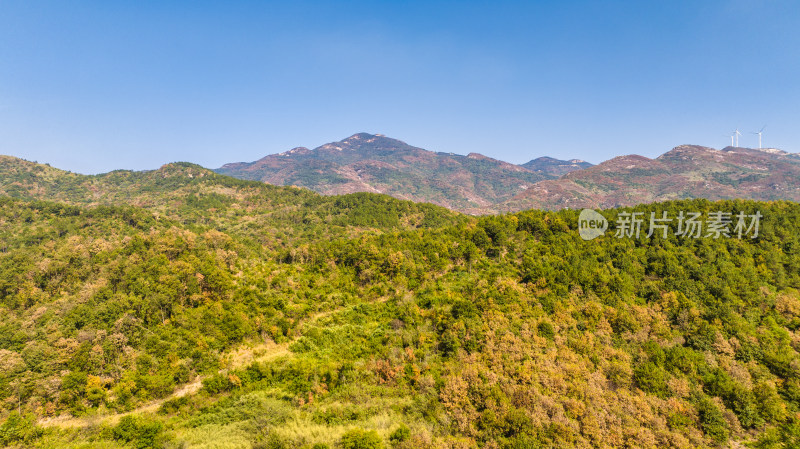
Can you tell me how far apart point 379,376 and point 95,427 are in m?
27.2

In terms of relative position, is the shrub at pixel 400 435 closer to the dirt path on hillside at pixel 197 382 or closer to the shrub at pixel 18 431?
the dirt path on hillside at pixel 197 382

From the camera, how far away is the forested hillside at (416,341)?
27281 mm

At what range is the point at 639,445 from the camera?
79.6ft

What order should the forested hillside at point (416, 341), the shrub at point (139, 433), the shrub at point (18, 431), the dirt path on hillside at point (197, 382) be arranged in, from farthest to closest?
the dirt path on hillside at point (197, 382)
the forested hillside at point (416, 341)
the shrub at point (139, 433)
the shrub at point (18, 431)

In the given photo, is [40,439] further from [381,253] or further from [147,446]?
[381,253]

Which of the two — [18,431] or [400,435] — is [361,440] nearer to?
[400,435]

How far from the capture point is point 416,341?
1741 inches

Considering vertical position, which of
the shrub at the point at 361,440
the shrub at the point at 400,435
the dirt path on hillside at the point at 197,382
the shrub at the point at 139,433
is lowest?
the dirt path on hillside at the point at 197,382

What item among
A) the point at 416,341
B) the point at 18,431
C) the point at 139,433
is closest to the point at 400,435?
the point at 416,341

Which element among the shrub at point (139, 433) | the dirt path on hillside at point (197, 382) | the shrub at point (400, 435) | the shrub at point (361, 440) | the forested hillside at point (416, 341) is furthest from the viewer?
the dirt path on hillside at point (197, 382)

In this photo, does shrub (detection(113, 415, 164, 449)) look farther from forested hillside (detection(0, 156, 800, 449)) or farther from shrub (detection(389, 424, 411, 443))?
shrub (detection(389, 424, 411, 443))

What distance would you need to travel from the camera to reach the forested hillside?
27.3 m

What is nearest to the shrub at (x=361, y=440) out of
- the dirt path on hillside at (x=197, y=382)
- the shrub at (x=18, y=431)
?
the dirt path on hillside at (x=197, y=382)

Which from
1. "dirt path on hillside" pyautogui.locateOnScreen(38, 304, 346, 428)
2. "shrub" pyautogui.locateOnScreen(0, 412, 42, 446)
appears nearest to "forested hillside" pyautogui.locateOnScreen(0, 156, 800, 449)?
"shrub" pyautogui.locateOnScreen(0, 412, 42, 446)
